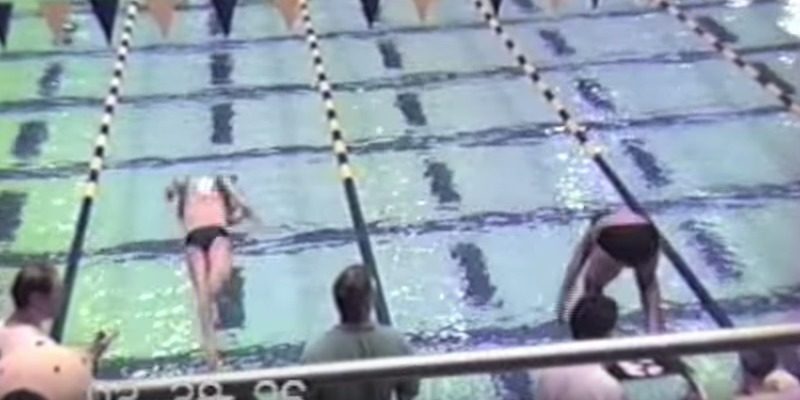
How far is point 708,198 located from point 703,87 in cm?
96

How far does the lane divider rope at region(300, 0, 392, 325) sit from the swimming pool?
0.11 feet

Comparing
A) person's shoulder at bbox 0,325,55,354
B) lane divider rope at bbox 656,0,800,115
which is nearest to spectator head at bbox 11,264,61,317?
person's shoulder at bbox 0,325,55,354

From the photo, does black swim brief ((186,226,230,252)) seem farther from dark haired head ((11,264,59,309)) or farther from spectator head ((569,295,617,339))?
spectator head ((569,295,617,339))

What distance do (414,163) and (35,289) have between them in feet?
6.62

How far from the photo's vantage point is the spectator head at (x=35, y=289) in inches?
113

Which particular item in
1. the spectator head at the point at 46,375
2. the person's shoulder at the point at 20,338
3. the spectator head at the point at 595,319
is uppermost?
the person's shoulder at the point at 20,338

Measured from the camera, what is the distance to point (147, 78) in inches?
216

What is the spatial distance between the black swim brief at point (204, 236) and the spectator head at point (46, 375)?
1580 mm

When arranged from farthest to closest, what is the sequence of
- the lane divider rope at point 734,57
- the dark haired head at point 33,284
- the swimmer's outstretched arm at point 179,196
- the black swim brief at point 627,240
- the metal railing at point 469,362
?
1. the lane divider rope at point 734,57
2. the swimmer's outstretched arm at point 179,196
3. the black swim brief at point 627,240
4. the dark haired head at point 33,284
5. the metal railing at point 469,362

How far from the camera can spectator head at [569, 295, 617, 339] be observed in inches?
106

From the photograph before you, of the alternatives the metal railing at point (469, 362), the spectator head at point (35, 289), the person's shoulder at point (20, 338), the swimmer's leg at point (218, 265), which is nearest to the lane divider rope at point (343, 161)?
the swimmer's leg at point (218, 265)

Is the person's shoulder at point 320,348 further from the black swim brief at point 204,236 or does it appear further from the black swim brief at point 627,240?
the black swim brief at point 204,236

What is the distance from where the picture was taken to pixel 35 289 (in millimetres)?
2865

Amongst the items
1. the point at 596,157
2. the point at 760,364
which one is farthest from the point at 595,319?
the point at 596,157
